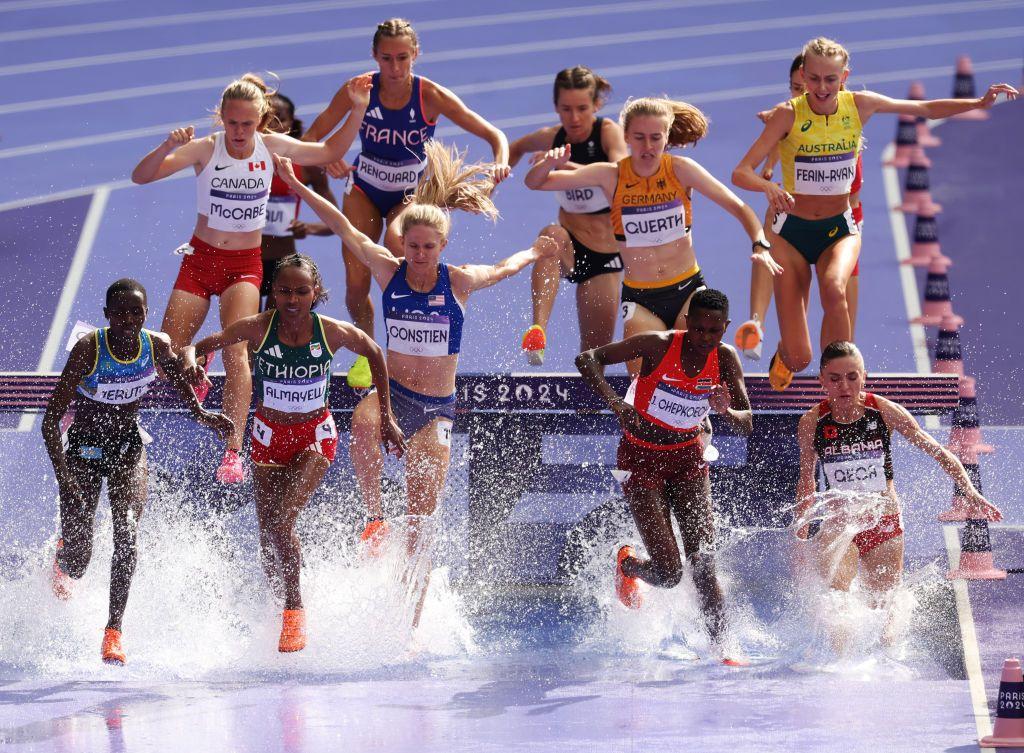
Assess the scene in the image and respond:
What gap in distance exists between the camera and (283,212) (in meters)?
8.99

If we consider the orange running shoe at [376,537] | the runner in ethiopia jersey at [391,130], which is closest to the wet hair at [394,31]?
the runner in ethiopia jersey at [391,130]

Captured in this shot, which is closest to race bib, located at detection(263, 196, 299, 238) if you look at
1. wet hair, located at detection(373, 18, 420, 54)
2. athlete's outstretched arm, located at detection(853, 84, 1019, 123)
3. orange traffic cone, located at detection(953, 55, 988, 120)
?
wet hair, located at detection(373, 18, 420, 54)

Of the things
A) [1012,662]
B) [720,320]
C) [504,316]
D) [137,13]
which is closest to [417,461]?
[720,320]

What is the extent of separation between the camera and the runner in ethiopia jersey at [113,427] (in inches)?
270

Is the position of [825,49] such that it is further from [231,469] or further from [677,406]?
[231,469]

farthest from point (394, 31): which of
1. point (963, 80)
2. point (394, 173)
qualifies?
point (963, 80)

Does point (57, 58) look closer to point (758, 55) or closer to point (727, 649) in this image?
point (758, 55)

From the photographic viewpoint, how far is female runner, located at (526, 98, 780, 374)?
304 inches

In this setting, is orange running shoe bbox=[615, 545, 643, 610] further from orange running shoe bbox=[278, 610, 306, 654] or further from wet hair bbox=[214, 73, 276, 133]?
wet hair bbox=[214, 73, 276, 133]

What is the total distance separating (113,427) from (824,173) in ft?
11.5

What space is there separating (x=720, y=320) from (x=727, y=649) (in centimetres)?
143

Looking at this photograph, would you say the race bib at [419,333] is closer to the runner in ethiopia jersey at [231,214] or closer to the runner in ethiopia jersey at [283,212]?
the runner in ethiopia jersey at [231,214]

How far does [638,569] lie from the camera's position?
7.35 meters

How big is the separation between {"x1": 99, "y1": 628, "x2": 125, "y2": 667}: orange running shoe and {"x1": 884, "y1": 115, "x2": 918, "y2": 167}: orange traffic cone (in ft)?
30.6
